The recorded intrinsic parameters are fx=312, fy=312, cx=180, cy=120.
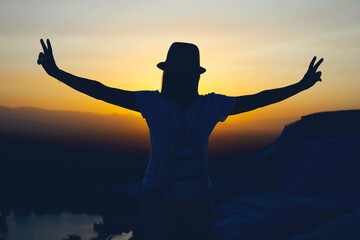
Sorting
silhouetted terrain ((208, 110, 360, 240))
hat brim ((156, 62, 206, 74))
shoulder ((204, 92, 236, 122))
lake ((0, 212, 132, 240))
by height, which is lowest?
lake ((0, 212, 132, 240))

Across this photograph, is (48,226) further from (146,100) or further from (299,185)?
(146,100)

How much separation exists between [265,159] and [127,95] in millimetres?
9204

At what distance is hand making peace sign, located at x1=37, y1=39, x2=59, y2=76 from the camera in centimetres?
182

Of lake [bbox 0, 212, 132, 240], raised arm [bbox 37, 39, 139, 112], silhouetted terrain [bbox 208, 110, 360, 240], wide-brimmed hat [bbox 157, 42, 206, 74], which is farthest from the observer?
lake [bbox 0, 212, 132, 240]

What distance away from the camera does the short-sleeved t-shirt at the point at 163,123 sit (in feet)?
5.95

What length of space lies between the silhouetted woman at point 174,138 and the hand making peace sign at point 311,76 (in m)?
0.87

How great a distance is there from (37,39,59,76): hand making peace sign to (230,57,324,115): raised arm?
114 cm

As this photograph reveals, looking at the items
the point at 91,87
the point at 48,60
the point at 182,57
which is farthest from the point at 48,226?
the point at 182,57

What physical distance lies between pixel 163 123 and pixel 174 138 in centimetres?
11

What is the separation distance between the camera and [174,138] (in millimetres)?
1820

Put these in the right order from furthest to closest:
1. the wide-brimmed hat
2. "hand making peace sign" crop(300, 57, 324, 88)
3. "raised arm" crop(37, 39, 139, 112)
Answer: "hand making peace sign" crop(300, 57, 324, 88) → the wide-brimmed hat → "raised arm" crop(37, 39, 139, 112)

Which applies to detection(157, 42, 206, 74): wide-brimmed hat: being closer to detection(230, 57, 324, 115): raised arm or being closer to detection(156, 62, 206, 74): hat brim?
detection(156, 62, 206, 74): hat brim

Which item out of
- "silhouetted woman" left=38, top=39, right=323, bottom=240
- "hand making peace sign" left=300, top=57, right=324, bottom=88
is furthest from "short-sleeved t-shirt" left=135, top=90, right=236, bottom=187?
Answer: "hand making peace sign" left=300, top=57, right=324, bottom=88

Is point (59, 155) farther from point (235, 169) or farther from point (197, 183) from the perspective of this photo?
point (197, 183)
